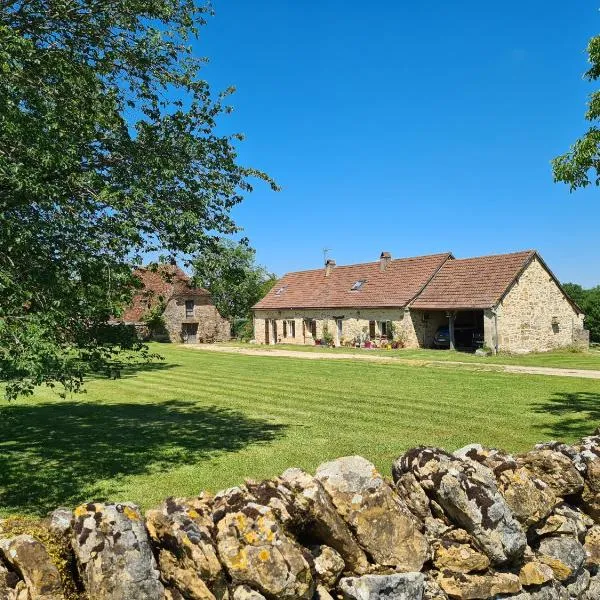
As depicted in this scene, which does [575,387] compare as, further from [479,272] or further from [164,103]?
[479,272]

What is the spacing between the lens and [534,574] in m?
4.57

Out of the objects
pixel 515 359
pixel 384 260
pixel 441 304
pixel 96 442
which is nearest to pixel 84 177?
pixel 96 442

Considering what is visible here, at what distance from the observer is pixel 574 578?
4.91 metres

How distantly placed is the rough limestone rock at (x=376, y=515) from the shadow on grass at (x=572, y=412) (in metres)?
7.89

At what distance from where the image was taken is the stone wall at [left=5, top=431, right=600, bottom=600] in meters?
3.40

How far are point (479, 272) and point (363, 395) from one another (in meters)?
23.1

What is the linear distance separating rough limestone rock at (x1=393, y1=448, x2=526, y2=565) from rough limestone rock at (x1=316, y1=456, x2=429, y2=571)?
0.34 meters

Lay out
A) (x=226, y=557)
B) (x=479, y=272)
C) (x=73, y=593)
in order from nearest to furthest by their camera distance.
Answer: (x=73, y=593), (x=226, y=557), (x=479, y=272)

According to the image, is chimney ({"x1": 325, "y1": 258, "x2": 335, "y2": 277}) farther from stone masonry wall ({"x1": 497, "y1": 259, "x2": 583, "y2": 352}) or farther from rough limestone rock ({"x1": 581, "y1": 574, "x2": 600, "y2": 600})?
rough limestone rock ({"x1": 581, "y1": 574, "x2": 600, "y2": 600})

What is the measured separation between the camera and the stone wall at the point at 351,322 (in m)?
38.5

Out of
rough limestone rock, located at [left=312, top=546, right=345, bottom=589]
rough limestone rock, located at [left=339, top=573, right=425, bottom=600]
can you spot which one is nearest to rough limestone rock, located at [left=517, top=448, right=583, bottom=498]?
rough limestone rock, located at [left=339, top=573, right=425, bottom=600]

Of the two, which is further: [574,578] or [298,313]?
[298,313]

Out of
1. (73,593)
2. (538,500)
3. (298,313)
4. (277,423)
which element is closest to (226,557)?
(73,593)

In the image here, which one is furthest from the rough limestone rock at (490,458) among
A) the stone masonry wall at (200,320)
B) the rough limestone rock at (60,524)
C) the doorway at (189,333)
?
the doorway at (189,333)
